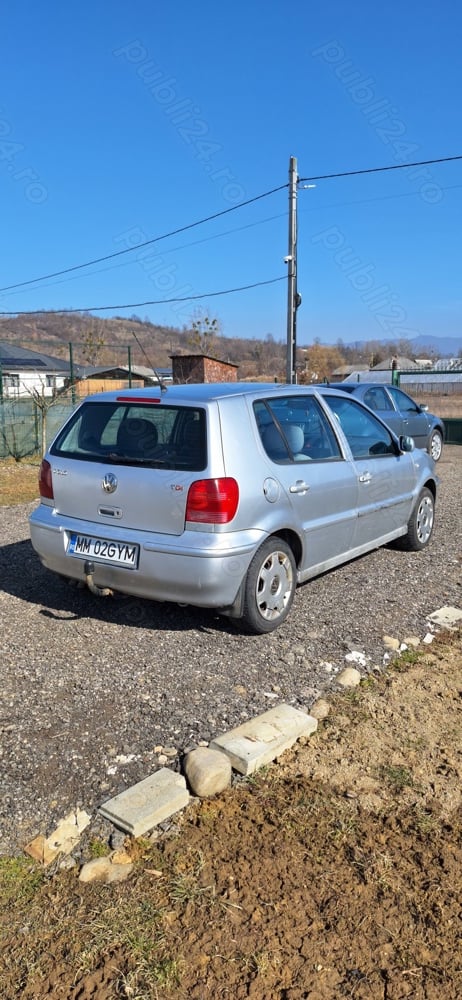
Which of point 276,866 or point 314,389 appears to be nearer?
point 276,866

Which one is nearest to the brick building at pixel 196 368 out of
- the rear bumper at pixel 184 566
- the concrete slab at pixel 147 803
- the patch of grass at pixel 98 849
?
the rear bumper at pixel 184 566

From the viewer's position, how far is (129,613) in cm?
461

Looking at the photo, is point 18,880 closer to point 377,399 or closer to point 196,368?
point 377,399

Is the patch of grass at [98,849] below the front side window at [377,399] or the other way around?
below

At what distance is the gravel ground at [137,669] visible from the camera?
2.80m

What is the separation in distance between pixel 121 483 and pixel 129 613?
1.09 m

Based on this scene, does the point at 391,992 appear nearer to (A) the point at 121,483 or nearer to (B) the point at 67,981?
(B) the point at 67,981

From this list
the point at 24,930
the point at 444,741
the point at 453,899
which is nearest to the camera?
the point at 24,930

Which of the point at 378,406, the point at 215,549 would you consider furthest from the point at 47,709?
the point at 378,406

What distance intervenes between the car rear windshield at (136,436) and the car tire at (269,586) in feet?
2.45

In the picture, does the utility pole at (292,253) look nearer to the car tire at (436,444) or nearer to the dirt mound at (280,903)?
the car tire at (436,444)

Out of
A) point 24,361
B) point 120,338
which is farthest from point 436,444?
point 120,338

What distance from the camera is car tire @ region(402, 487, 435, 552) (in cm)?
634

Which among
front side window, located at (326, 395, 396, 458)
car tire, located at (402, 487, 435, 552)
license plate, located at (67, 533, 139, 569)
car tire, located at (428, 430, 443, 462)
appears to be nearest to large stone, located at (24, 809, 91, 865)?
license plate, located at (67, 533, 139, 569)
